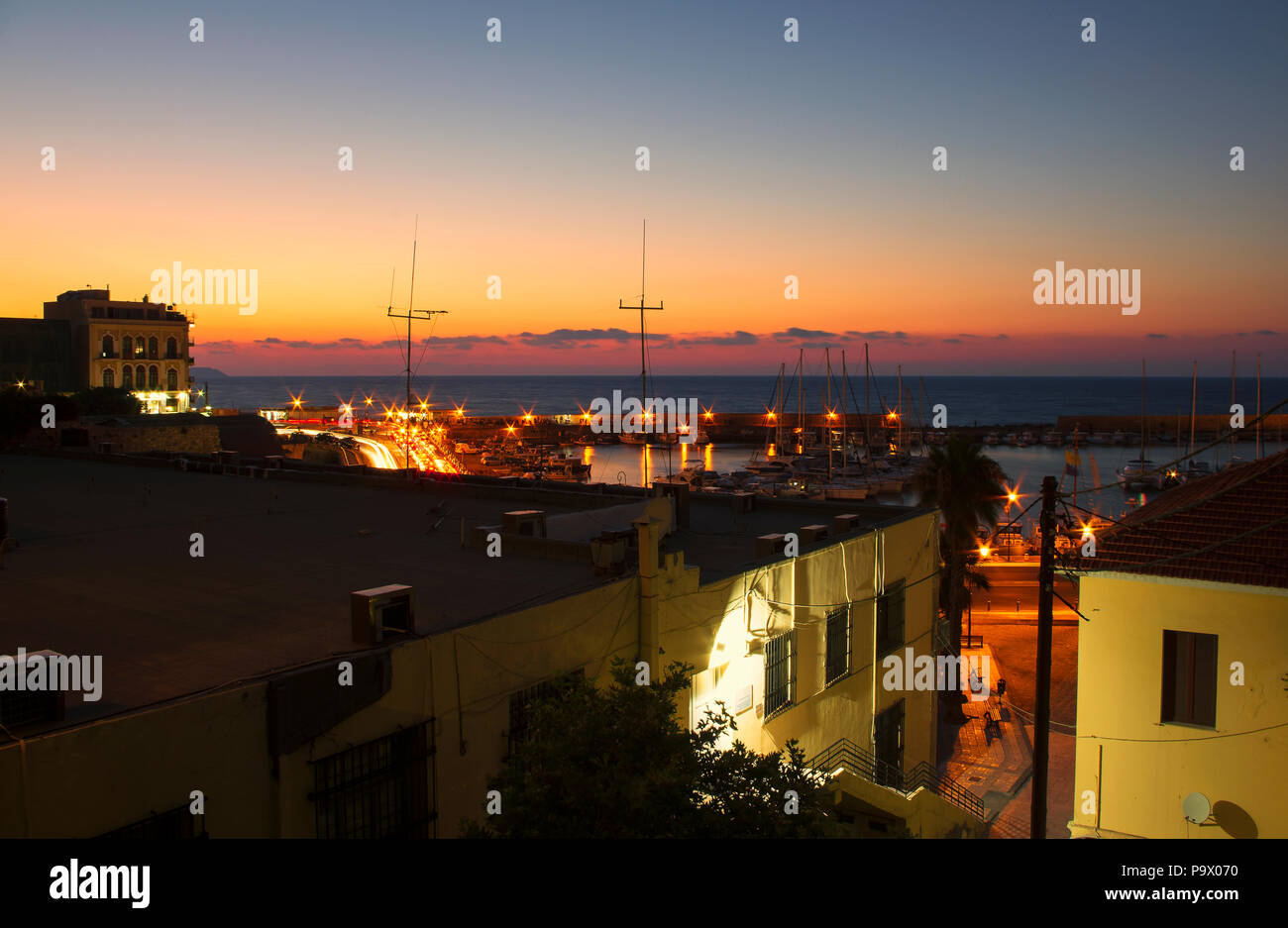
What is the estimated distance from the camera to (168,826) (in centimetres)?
787

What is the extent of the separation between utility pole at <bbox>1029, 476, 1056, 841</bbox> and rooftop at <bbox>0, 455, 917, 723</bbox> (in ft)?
19.3

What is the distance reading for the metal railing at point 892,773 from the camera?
1700 cm

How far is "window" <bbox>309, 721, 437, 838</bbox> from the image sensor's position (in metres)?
9.13

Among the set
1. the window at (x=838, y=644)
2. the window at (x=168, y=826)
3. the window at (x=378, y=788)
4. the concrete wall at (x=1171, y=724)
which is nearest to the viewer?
the window at (x=168, y=826)

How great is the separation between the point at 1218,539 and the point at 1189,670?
191 cm

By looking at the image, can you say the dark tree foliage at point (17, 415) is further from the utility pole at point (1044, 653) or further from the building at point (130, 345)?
the building at point (130, 345)

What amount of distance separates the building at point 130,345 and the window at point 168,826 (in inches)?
3191

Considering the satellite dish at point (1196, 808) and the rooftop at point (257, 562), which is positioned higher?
the rooftop at point (257, 562)

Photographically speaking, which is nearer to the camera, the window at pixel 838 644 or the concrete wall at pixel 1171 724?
the concrete wall at pixel 1171 724

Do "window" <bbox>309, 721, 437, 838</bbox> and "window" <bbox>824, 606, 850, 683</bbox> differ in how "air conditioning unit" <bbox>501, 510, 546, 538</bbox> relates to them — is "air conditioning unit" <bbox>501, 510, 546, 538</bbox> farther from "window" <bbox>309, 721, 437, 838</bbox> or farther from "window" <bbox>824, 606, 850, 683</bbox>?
"window" <bbox>309, 721, 437, 838</bbox>

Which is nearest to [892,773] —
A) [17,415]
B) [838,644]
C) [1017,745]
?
[838,644]

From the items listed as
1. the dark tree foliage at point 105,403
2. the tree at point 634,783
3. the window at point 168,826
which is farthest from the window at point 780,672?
the dark tree foliage at point 105,403

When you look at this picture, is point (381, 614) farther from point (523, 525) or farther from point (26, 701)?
point (523, 525)
